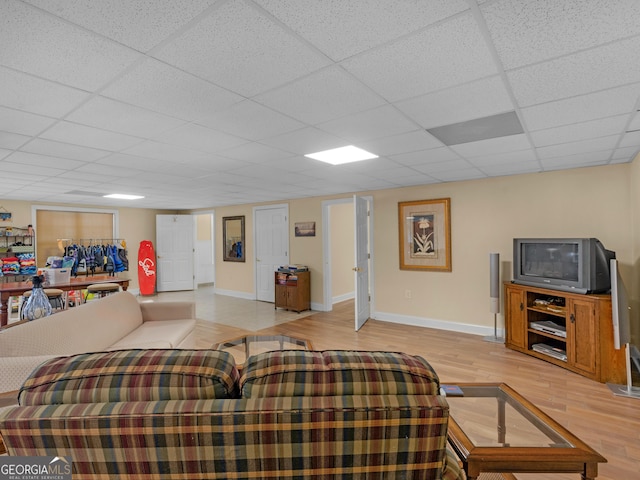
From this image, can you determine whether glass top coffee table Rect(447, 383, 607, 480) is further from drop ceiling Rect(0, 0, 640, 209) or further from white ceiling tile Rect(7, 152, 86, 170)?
white ceiling tile Rect(7, 152, 86, 170)

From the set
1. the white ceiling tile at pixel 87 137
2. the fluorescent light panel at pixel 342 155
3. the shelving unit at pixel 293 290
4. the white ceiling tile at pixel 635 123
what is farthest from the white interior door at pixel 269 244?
the white ceiling tile at pixel 635 123

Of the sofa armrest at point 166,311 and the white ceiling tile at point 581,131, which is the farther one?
the sofa armrest at point 166,311

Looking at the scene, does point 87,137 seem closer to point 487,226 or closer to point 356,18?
point 356,18

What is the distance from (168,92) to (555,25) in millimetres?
1857

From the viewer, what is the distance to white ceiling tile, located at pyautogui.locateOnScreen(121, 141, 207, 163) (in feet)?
9.43

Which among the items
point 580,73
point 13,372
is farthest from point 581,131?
point 13,372

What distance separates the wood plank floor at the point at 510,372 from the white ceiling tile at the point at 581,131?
2172 mm

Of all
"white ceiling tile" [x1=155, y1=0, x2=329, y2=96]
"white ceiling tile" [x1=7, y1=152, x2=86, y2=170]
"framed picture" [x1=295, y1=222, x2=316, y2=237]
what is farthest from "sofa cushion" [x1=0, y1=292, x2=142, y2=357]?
"framed picture" [x1=295, y1=222, x2=316, y2=237]

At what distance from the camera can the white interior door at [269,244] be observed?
6.96 meters

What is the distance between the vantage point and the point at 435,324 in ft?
16.3

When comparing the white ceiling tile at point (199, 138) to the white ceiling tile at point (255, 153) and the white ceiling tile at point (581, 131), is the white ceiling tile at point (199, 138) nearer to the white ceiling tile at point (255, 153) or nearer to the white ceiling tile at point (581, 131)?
the white ceiling tile at point (255, 153)

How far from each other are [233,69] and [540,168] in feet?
12.7

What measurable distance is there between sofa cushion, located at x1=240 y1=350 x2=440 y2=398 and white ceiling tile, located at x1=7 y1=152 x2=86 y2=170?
343cm

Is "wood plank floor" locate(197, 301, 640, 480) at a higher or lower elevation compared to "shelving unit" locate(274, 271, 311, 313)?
lower
